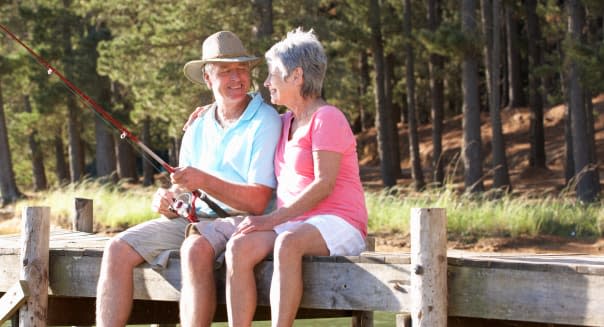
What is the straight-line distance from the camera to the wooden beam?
20.5 ft

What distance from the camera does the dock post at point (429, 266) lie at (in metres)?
5.15

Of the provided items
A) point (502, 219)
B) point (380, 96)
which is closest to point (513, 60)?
point (380, 96)

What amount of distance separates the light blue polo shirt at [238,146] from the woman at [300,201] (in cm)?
12

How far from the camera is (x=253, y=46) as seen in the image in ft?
68.9

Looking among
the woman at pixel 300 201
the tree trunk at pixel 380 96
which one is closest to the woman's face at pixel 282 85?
the woman at pixel 300 201

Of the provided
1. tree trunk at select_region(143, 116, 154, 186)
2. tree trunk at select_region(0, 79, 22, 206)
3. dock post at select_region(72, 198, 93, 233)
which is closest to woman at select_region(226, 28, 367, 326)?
dock post at select_region(72, 198, 93, 233)

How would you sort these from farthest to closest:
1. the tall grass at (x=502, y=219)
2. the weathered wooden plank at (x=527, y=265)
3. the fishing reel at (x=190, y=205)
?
the tall grass at (x=502, y=219), the fishing reel at (x=190, y=205), the weathered wooden plank at (x=527, y=265)

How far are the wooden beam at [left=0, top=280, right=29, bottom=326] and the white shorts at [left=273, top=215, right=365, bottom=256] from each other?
1.64 meters

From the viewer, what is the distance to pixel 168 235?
5980 millimetres

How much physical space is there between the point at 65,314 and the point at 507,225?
1074 cm

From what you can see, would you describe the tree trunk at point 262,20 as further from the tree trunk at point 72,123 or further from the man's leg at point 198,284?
the man's leg at point 198,284

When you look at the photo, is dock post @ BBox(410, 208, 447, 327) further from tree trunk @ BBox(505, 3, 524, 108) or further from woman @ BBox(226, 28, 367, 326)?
tree trunk @ BBox(505, 3, 524, 108)

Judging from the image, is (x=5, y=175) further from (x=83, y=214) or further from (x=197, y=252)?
(x=197, y=252)

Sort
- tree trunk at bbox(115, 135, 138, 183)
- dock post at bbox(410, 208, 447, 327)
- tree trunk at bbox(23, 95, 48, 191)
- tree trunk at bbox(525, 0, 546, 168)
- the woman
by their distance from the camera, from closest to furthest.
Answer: dock post at bbox(410, 208, 447, 327), the woman, tree trunk at bbox(525, 0, 546, 168), tree trunk at bbox(115, 135, 138, 183), tree trunk at bbox(23, 95, 48, 191)
